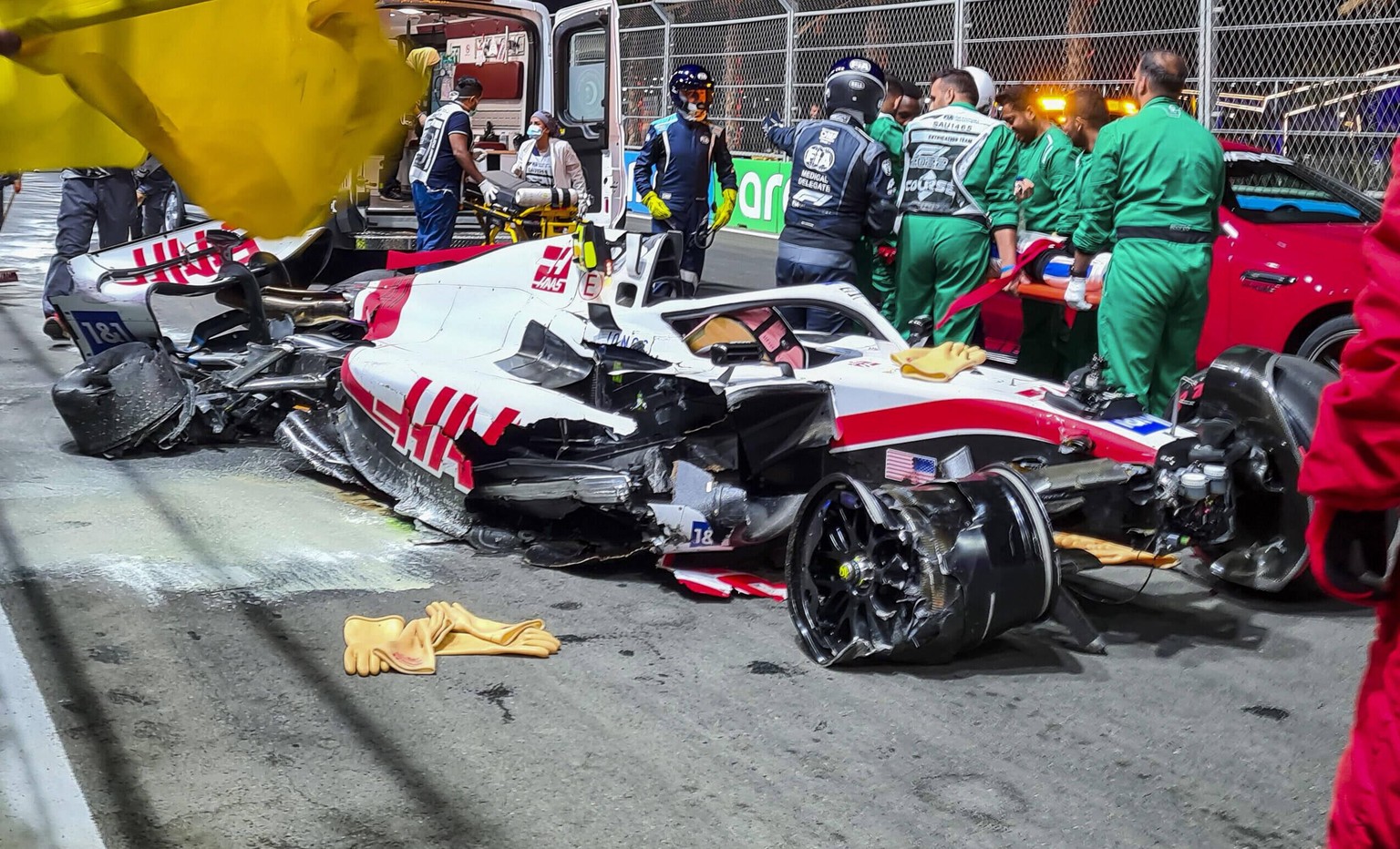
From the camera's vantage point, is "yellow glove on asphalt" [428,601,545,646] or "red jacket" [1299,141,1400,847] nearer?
"red jacket" [1299,141,1400,847]

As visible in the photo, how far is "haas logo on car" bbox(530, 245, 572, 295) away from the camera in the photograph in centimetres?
638

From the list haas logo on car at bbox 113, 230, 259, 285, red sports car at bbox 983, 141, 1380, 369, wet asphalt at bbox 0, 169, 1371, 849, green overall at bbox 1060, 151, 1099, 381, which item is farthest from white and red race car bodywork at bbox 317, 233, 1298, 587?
red sports car at bbox 983, 141, 1380, 369

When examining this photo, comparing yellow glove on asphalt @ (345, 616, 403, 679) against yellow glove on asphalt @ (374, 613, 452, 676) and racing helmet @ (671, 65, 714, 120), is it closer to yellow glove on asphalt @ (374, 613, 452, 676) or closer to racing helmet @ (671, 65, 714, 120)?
yellow glove on asphalt @ (374, 613, 452, 676)

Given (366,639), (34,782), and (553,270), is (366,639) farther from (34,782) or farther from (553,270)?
(553,270)

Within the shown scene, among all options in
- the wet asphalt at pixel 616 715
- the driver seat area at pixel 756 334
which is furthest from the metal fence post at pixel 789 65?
the wet asphalt at pixel 616 715

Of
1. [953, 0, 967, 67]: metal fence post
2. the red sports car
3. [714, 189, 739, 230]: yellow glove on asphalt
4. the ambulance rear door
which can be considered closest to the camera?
the red sports car

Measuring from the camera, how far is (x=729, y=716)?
4.00 meters

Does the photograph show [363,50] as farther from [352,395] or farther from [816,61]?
[816,61]

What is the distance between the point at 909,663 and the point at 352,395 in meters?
3.12

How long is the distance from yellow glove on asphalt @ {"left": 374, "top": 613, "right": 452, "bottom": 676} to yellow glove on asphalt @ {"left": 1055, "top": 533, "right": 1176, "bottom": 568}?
2.37 meters

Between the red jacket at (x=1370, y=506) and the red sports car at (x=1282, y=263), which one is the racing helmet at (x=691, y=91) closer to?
the red sports car at (x=1282, y=263)

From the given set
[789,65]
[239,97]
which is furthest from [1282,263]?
[789,65]

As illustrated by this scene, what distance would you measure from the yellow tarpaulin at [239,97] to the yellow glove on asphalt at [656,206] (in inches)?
326

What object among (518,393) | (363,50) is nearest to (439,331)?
(518,393)
